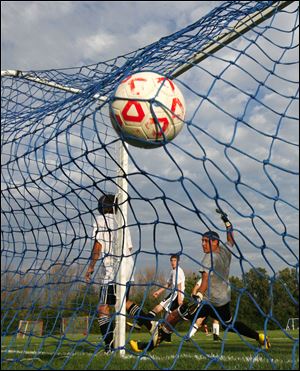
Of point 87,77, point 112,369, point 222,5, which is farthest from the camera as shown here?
point 87,77

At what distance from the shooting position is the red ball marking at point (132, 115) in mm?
3330

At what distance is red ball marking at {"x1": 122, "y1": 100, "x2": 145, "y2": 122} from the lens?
333 centimetres

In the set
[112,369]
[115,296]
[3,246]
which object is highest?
[3,246]

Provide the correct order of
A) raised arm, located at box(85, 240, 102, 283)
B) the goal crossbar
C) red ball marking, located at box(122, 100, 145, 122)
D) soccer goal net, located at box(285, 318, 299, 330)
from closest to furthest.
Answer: red ball marking, located at box(122, 100, 145, 122) → the goal crossbar → raised arm, located at box(85, 240, 102, 283) → soccer goal net, located at box(285, 318, 299, 330)

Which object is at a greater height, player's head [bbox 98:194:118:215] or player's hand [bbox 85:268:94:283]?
player's head [bbox 98:194:118:215]

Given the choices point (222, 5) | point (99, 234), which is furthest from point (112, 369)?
point (222, 5)

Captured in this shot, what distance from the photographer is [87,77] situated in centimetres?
590

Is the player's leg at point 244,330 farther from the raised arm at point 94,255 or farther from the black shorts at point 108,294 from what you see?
the raised arm at point 94,255

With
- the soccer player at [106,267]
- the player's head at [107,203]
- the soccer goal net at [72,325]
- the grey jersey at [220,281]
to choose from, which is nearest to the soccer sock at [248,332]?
the grey jersey at [220,281]

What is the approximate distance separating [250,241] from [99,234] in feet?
7.38

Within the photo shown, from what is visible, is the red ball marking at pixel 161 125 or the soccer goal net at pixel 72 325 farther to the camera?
the soccer goal net at pixel 72 325

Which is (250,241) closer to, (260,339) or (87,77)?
(260,339)

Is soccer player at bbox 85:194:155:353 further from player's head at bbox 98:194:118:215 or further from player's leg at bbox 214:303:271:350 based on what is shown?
player's leg at bbox 214:303:271:350

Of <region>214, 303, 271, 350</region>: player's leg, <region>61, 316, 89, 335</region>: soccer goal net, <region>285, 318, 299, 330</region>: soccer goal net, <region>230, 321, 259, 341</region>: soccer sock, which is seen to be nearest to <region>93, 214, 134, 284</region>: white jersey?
<region>61, 316, 89, 335</region>: soccer goal net
